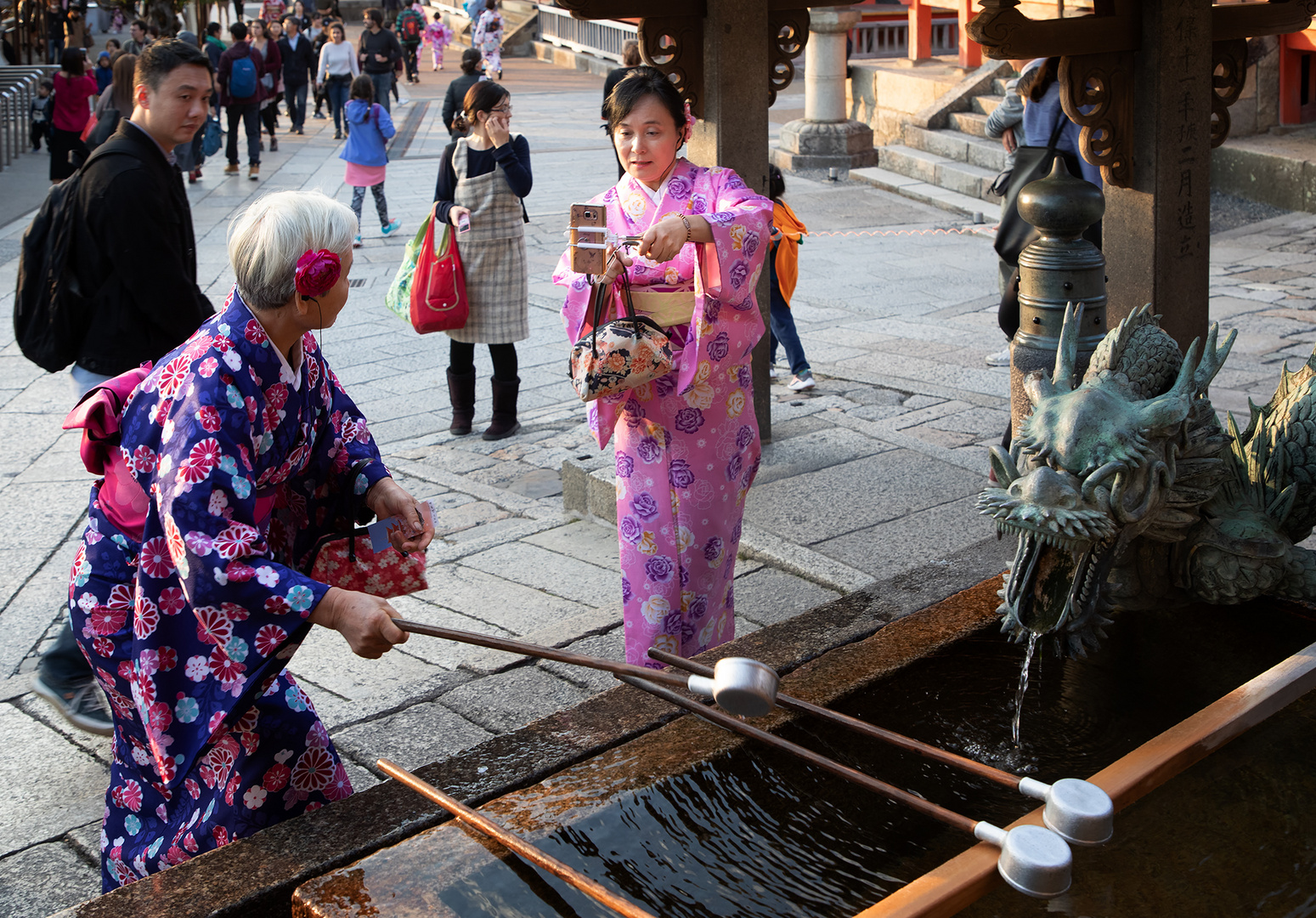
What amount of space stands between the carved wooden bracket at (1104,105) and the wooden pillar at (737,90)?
1459mm

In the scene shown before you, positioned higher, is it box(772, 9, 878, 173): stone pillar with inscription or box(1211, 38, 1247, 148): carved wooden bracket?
box(772, 9, 878, 173): stone pillar with inscription

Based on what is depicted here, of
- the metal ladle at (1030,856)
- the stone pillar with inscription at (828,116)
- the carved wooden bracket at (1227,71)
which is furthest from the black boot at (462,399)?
the stone pillar with inscription at (828,116)

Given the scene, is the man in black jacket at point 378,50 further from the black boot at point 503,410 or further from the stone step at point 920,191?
the black boot at point 503,410

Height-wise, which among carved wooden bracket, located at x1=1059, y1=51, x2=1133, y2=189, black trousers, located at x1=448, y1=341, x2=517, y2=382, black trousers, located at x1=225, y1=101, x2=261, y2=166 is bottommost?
black trousers, located at x1=448, y1=341, x2=517, y2=382

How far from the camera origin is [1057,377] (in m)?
2.37

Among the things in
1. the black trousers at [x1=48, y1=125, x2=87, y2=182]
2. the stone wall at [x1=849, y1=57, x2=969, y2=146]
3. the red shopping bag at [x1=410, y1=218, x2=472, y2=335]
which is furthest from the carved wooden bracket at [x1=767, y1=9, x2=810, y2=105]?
the stone wall at [x1=849, y1=57, x2=969, y2=146]

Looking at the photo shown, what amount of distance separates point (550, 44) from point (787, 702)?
30.5 metres

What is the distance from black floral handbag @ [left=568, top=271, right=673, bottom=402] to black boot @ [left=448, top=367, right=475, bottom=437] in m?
2.99

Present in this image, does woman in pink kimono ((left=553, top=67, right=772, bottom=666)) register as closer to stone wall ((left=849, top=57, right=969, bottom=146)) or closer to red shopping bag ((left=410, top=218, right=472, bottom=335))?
red shopping bag ((left=410, top=218, right=472, bottom=335))

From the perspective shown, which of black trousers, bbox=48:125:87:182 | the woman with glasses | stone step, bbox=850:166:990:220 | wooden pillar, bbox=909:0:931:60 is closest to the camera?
the woman with glasses

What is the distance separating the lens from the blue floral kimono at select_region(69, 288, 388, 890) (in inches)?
81.2

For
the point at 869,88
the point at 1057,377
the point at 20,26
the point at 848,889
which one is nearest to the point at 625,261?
the point at 1057,377

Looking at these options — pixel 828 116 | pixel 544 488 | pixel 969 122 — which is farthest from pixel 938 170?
pixel 544 488

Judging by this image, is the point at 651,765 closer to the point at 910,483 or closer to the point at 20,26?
the point at 910,483
